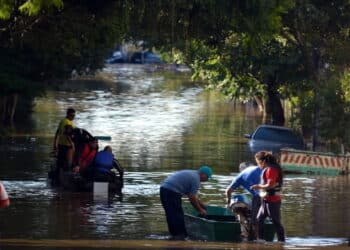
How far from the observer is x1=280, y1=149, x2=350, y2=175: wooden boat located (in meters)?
33.3

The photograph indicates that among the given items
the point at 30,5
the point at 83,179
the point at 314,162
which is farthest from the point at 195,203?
the point at 314,162

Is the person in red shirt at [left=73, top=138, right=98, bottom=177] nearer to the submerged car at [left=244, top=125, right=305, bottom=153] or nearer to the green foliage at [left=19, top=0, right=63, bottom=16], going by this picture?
the green foliage at [left=19, top=0, right=63, bottom=16]

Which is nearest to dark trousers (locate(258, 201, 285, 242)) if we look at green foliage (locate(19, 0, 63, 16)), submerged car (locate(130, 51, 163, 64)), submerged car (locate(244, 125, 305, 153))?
green foliage (locate(19, 0, 63, 16))

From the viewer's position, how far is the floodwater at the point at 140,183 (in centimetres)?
1916

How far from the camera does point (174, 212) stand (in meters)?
18.9

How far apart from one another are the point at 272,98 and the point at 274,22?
1222 inches

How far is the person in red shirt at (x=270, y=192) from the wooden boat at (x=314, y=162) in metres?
14.8

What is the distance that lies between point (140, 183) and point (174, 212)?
1076cm

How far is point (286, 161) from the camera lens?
3391 centimetres

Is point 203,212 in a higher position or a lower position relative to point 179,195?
lower

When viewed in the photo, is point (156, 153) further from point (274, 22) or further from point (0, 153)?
point (274, 22)

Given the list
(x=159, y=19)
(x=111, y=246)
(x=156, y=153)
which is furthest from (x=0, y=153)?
(x=111, y=246)

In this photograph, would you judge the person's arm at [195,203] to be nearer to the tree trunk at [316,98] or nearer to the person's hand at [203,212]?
the person's hand at [203,212]

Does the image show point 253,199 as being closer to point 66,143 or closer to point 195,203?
point 195,203
